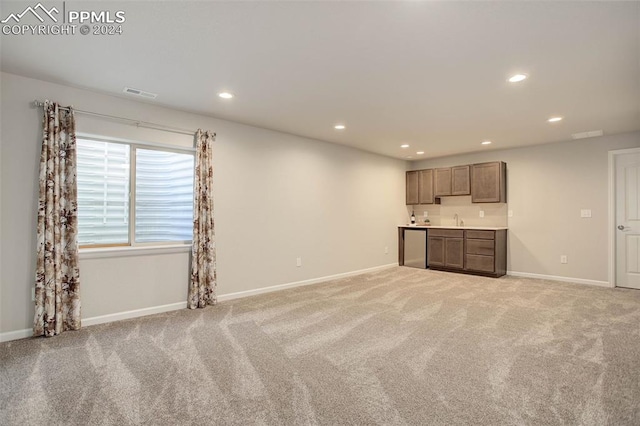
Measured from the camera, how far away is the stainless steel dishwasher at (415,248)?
271 inches

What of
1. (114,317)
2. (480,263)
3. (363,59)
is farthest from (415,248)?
(114,317)

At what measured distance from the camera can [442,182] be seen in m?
6.91

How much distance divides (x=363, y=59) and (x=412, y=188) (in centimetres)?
→ 514

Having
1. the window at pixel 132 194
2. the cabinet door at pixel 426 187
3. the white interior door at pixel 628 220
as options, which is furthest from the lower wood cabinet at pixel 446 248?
the window at pixel 132 194

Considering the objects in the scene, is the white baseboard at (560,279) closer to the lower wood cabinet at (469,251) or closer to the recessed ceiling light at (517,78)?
the lower wood cabinet at (469,251)

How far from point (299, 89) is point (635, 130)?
211 inches

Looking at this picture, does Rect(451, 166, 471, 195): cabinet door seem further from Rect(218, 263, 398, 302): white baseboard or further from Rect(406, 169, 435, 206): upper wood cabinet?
Rect(218, 263, 398, 302): white baseboard

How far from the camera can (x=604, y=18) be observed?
2.13 metres

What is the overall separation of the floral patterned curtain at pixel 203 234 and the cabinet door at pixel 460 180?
16.3 ft

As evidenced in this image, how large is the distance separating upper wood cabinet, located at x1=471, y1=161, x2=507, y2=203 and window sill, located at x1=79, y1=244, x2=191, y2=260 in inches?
214

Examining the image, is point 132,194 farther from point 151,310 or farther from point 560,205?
point 560,205

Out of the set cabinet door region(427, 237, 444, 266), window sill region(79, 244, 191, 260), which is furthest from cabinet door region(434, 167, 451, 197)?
window sill region(79, 244, 191, 260)

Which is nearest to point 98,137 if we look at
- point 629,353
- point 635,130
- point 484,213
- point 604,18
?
point 604,18

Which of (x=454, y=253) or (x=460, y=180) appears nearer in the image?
(x=454, y=253)
